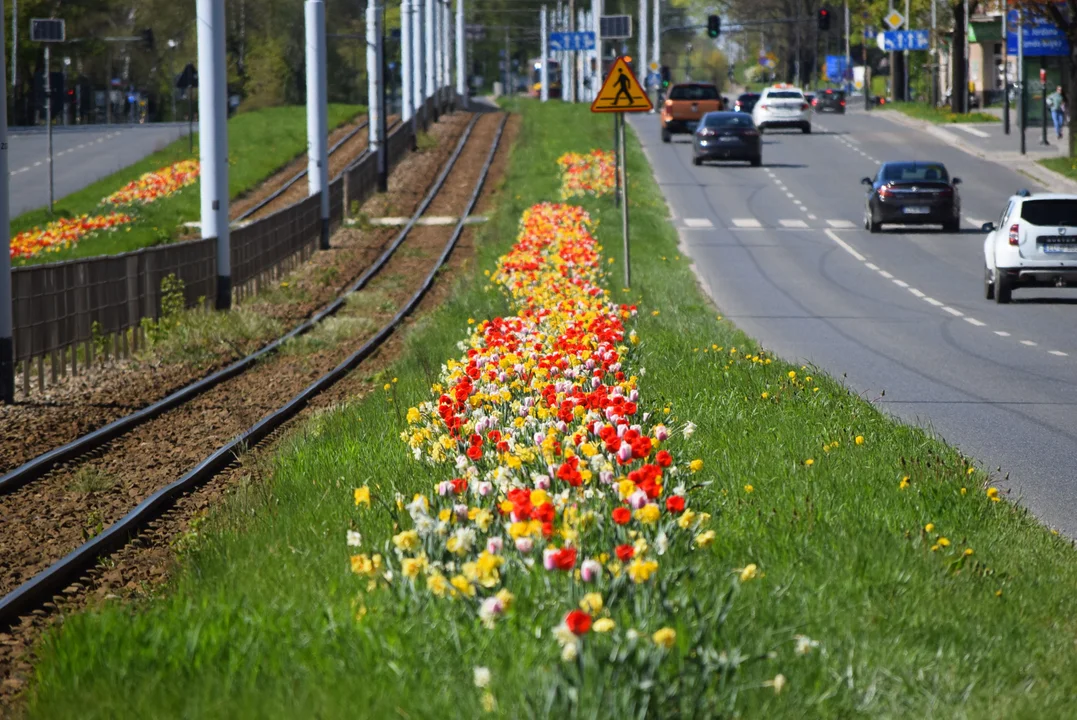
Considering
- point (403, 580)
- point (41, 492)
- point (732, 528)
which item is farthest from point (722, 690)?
point (41, 492)

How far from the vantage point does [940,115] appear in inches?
3051

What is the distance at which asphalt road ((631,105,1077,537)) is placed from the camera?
12898 mm

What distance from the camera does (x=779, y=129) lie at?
2891 inches

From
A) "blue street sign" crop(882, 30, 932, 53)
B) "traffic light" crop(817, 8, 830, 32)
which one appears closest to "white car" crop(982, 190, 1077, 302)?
"traffic light" crop(817, 8, 830, 32)

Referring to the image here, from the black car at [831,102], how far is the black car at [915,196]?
52410mm

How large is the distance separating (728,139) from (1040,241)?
30.3 meters

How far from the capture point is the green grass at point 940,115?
73875 mm

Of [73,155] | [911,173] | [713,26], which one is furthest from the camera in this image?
[713,26]

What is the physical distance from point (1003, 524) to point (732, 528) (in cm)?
165

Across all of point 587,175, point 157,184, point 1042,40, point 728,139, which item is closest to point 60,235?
point 587,175

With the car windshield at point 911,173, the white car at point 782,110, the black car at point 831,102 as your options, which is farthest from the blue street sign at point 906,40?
the car windshield at point 911,173

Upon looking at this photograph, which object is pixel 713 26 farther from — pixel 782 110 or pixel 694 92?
pixel 694 92

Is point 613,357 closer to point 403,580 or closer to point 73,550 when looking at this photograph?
point 73,550

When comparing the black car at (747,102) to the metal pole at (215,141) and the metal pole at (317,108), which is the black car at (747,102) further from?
the metal pole at (215,141)
